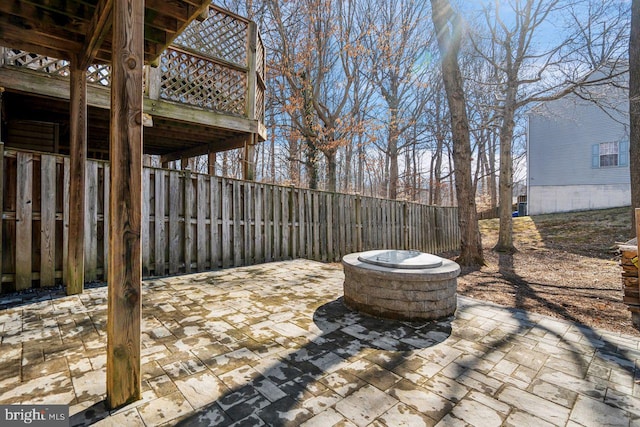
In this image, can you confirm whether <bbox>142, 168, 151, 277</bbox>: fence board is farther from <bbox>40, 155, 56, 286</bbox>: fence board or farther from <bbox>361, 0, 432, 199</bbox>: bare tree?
<bbox>361, 0, 432, 199</bbox>: bare tree

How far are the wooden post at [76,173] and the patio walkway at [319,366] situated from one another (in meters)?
0.43

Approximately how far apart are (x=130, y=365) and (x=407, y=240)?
8.24 metres

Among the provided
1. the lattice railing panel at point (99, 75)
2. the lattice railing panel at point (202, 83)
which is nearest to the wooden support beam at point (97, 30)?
the lattice railing panel at point (99, 75)

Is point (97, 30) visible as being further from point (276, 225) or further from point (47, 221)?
point (276, 225)

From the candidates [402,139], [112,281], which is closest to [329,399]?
[112,281]

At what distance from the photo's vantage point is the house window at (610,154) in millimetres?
12633

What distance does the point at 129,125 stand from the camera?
62.1 inches

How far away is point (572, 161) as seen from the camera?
45.8 ft

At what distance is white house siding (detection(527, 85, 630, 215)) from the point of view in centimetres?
1290

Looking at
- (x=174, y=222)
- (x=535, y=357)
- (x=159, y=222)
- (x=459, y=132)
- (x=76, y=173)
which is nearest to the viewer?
(x=535, y=357)

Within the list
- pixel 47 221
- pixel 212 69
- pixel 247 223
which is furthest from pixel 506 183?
pixel 47 221

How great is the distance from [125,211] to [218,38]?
569 cm

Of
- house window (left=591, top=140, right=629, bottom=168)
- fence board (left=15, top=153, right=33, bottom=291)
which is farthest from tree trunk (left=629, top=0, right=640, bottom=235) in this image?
fence board (left=15, top=153, right=33, bottom=291)

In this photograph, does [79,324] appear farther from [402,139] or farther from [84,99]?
[402,139]
